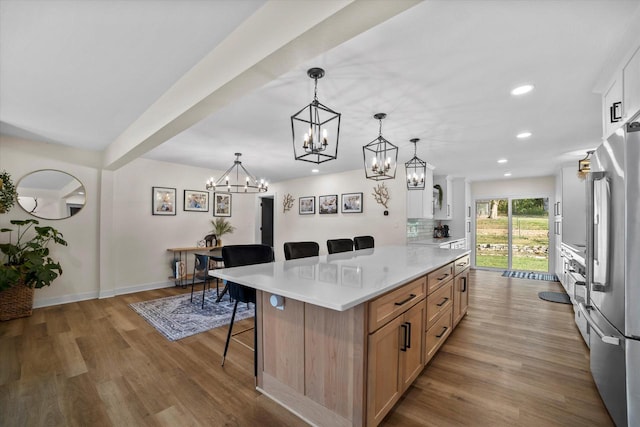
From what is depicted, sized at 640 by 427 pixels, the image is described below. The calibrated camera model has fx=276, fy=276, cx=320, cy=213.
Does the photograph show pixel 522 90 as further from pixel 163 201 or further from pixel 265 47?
pixel 163 201

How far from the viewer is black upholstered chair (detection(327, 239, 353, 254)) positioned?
3379mm

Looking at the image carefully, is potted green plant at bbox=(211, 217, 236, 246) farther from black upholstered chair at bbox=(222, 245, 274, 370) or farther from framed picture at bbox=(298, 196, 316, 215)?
black upholstered chair at bbox=(222, 245, 274, 370)

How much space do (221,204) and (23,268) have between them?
10.6ft

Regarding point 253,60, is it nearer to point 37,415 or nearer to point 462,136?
point 37,415

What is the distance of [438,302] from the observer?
2.37m

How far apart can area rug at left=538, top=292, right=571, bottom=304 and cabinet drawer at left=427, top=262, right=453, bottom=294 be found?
2.85m

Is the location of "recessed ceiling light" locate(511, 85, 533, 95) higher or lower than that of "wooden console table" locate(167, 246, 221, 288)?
higher

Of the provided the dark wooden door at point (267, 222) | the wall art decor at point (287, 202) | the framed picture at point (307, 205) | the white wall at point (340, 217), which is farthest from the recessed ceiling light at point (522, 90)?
the dark wooden door at point (267, 222)

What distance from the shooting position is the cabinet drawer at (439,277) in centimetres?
215

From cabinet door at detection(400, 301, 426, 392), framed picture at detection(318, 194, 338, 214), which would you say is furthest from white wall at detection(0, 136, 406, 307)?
cabinet door at detection(400, 301, 426, 392)

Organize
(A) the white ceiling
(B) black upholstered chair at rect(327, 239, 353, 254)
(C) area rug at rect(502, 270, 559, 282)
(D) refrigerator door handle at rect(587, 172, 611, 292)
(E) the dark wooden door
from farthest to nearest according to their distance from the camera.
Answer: (E) the dark wooden door
(C) area rug at rect(502, 270, 559, 282)
(B) black upholstered chair at rect(327, 239, 353, 254)
(D) refrigerator door handle at rect(587, 172, 611, 292)
(A) the white ceiling

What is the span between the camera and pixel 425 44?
5.67 feet

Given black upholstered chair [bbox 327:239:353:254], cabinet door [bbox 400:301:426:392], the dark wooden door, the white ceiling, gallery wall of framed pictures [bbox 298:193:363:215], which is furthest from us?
the dark wooden door

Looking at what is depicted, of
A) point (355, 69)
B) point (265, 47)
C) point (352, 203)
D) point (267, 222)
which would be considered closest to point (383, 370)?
point (265, 47)
